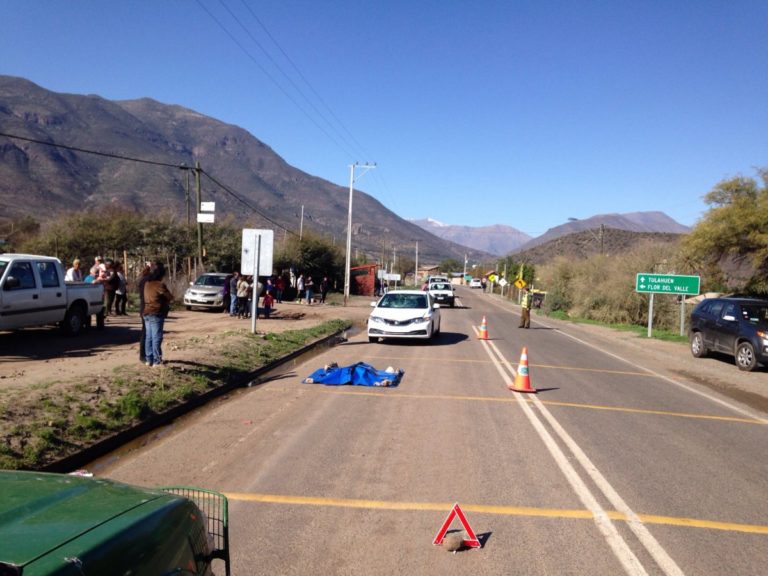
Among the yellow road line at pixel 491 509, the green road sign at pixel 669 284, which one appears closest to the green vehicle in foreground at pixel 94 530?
the yellow road line at pixel 491 509

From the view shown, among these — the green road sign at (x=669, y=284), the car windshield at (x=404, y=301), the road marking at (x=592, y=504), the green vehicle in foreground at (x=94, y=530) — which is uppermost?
the green road sign at (x=669, y=284)

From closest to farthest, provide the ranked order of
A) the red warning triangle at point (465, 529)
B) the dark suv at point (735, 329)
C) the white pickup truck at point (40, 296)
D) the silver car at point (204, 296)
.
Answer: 1. the red warning triangle at point (465, 529)
2. the white pickup truck at point (40, 296)
3. the dark suv at point (735, 329)
4. the silver car at point (204, 296)

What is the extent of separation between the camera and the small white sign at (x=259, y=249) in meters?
16.2

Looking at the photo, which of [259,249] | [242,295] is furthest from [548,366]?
[242,295]

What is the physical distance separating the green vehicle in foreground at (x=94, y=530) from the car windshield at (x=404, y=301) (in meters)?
15.7

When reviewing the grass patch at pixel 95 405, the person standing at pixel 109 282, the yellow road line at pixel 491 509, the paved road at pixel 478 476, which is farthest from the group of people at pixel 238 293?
the yellow road line at pixel 491 509

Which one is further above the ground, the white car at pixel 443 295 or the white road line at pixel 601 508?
the white car at pixel 443 295

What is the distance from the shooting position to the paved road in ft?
13.8

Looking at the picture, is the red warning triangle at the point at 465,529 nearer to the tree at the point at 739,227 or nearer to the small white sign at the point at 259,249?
the small white sign at the point at 259,249

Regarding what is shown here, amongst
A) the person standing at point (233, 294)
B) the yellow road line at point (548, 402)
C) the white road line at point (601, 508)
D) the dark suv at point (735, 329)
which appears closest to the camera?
the white road line at point (601, 508)

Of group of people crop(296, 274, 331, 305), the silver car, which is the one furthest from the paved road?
group of people crop(296, 274, 331, 305)

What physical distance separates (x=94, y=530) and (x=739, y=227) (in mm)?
24214

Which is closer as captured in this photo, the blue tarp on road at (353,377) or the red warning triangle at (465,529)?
the red warning triangle at (465,529)

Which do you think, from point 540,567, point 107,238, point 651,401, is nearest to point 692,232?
point 651,401
